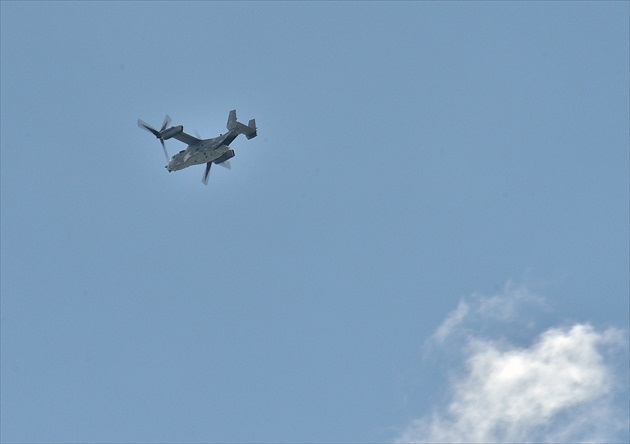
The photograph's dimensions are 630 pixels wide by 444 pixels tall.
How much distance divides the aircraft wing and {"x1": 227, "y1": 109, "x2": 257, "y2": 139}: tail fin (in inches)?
298

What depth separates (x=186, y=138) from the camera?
177125mm

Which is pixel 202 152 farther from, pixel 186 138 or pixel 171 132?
pixel 171 132

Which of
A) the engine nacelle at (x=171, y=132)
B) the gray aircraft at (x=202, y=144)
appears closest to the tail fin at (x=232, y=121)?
the gray aircraft at (x=202, y=144)

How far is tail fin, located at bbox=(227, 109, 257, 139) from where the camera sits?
6796 inches

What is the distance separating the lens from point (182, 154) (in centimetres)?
17762

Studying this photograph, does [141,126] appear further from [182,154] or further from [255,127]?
[255,127]

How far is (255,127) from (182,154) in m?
15.3

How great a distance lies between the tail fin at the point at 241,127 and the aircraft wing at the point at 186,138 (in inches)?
298

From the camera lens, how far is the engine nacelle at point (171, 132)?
175 m

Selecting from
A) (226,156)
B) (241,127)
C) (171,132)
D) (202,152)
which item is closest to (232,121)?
(241,127)

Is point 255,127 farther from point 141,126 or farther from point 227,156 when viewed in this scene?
point 141,126

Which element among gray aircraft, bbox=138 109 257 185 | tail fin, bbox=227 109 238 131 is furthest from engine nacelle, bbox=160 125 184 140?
tail fin, bbox=227 109 238 131

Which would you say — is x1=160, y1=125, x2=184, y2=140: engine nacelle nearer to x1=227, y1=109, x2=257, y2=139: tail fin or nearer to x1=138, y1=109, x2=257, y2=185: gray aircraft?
x1=138, y1=109, x2=257, y2=185: gray aircraft

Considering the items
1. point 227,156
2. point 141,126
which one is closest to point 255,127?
point 227,156
